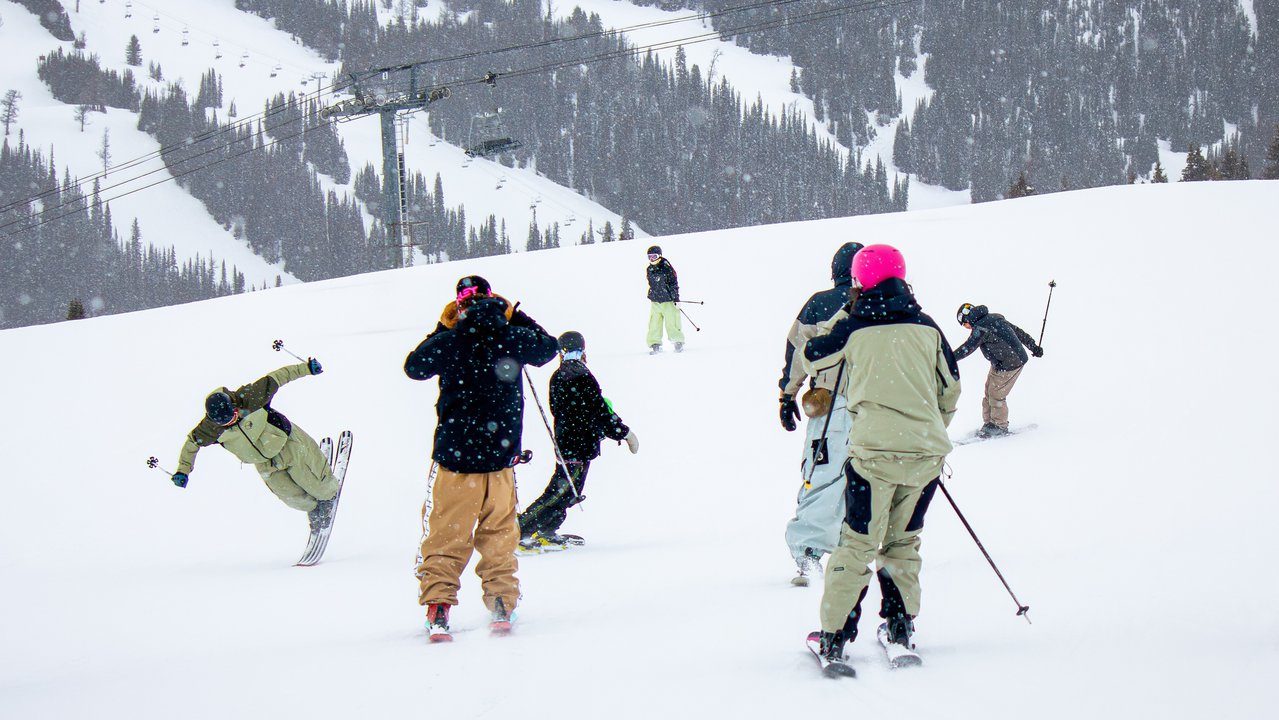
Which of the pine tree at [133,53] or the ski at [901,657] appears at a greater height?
the pine tree at [133,53]

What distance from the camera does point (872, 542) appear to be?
11.1 ft

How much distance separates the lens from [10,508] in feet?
31.1

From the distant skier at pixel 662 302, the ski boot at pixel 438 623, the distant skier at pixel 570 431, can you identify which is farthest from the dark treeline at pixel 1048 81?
the ski boot at pixel 438 623

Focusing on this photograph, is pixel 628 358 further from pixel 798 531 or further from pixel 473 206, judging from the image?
pixel 473 206

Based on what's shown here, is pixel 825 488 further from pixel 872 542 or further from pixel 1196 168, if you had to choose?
pixel 1196 168

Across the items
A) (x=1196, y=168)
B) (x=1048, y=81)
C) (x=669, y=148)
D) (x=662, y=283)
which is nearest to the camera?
(x=662, y=283)

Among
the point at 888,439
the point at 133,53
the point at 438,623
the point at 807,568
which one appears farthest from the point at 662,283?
the point at 133,53

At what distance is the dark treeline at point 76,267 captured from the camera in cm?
11125

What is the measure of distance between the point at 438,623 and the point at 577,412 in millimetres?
2479

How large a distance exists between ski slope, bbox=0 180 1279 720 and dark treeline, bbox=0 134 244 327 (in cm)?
10749

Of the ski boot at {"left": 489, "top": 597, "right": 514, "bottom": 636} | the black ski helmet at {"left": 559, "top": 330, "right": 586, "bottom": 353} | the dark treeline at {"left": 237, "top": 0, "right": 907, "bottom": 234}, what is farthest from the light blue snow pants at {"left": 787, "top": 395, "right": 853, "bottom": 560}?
the dark treeline at {"left": 237, "top": 0, "right": 907, "bottom": 234}

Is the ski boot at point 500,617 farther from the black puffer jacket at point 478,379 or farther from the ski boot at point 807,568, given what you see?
the ski boot at point 807,568

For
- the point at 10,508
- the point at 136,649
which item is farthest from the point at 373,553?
the point at 10,508

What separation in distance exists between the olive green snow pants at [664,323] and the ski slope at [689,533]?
0.50m
